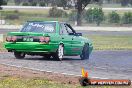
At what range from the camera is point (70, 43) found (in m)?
21.6

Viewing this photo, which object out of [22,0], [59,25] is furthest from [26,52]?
[22,0]

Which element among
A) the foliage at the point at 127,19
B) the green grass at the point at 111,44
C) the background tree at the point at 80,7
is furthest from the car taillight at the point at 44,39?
the foliage at the point at 127,19

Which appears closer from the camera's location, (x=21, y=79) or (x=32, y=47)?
(x=21, y=79)

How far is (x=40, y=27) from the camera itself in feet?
69.0

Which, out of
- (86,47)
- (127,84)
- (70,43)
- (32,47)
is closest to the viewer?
(127,84)

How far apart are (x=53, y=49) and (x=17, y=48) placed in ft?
4.20

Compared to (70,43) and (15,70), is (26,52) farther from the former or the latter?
(15,70)

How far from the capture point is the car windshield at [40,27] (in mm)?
20875

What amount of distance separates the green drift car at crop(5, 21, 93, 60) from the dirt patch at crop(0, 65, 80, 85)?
3.72 m

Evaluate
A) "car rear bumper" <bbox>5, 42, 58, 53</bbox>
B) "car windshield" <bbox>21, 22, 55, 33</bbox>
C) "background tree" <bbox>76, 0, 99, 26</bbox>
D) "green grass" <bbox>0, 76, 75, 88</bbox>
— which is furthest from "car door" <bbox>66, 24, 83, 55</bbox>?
"background tree" <bbox>76, 0, 99, 26</bbox>

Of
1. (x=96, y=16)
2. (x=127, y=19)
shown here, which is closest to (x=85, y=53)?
(x=96, y=16)

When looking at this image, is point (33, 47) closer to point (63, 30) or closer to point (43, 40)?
point (43, 40)

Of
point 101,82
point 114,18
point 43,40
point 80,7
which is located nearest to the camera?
point 101,82

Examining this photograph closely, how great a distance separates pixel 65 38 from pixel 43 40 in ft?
4.64
